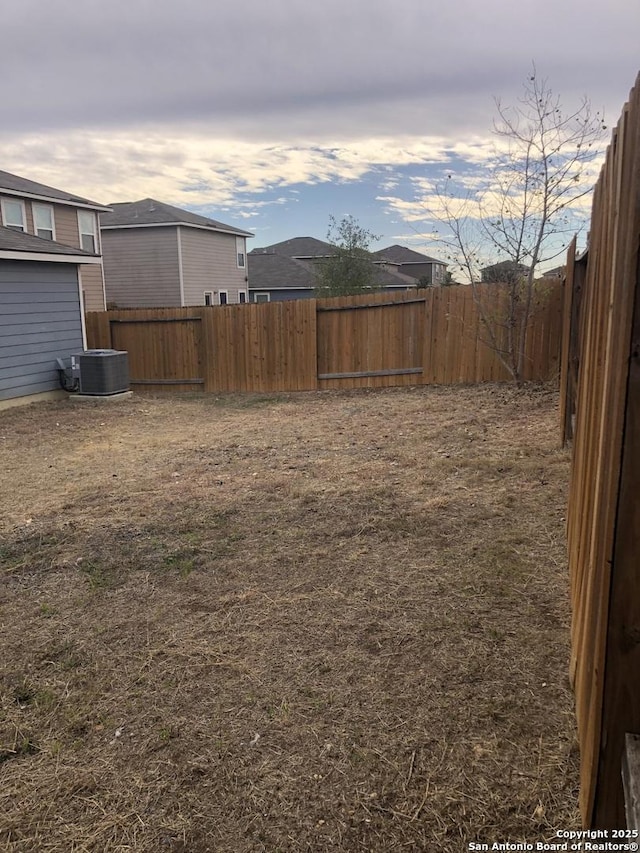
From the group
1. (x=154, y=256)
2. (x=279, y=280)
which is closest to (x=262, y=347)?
(x=154, y=256)

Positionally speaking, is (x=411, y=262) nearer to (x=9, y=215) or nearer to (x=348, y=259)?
(x=348, y=259)

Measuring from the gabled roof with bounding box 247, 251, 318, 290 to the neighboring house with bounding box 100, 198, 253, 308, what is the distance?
6512 millimetres

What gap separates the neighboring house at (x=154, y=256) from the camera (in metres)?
24.5

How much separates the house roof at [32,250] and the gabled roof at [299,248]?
26643 millimetres

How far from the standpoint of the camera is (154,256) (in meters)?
24.7

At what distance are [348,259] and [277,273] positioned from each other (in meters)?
8.39

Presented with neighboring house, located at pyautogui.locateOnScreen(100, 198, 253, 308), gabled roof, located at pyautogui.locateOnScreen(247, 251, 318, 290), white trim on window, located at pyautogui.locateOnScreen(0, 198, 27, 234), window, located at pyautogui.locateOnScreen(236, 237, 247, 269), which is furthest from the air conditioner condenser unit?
gabled roof, located at pyautogui.locateOnScreen(247, 251, 318, 290)

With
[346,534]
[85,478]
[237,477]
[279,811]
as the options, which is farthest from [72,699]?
[85,478]

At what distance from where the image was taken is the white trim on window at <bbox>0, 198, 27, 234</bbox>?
1697cm

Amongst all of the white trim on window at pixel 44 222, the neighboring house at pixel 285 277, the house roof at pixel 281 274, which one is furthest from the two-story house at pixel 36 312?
the house roof at pixel 281 274

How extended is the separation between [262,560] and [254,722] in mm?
1476

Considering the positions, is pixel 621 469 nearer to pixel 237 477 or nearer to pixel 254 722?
pixel 254 722

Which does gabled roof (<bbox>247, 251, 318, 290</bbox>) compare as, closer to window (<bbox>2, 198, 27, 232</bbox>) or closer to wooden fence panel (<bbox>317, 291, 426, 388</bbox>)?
window (<bbox>2, 198, 27, 232</bbox>)

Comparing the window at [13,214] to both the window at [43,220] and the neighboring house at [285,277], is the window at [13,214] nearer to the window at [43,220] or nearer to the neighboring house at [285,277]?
the window at [43,220]
